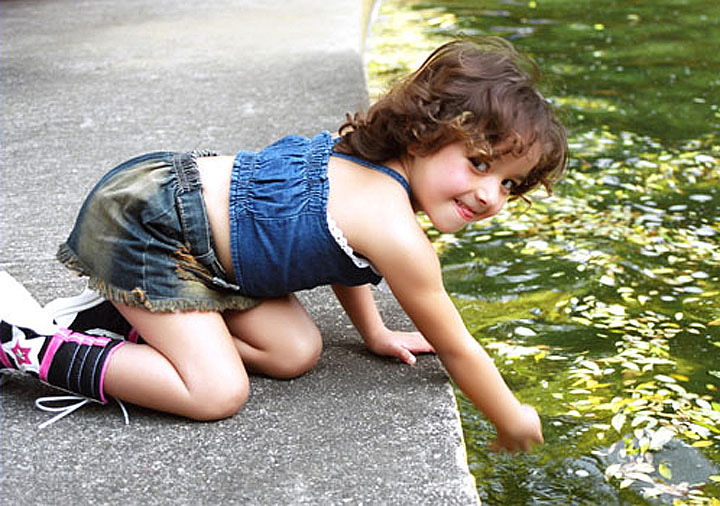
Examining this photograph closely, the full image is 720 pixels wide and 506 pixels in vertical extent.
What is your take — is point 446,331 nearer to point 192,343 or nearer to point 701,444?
point 192,343

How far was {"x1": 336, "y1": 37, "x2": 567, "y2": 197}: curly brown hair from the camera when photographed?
2.20 metres

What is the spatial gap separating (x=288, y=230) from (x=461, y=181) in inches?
15.6

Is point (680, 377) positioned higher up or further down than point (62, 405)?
further down

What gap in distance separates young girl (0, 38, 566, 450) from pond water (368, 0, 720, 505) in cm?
25

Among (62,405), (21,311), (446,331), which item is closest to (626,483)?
(446,331)

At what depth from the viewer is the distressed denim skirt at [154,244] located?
2.27 meters

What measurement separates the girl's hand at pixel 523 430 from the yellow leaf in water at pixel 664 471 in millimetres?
320

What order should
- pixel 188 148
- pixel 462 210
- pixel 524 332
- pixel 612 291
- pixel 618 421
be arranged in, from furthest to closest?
pixel 188 148, pixel 612 291, pixel 524 332, pixel 618 421, pixel 462 210

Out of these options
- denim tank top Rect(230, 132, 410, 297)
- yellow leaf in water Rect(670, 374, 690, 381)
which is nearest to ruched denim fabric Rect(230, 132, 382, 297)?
denim tank top Rect(230, 132, 410, 297)

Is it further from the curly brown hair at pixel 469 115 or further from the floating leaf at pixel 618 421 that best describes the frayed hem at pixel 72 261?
the floating leaf at pixel 618 421

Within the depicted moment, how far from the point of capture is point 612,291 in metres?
3.38

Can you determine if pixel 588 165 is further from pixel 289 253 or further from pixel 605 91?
pixel 289 253

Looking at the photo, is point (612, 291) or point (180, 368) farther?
point (612, 291)

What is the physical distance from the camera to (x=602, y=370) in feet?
9.48
